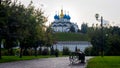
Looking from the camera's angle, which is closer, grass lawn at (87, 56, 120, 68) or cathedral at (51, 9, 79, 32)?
grass lawn at (87, 56, 120, 68)

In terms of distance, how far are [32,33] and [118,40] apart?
23.8m

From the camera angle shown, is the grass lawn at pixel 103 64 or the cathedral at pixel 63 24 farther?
the cathedral at pixel 63 24

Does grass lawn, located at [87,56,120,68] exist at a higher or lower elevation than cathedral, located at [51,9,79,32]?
lower

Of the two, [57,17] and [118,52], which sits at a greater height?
[57,17]

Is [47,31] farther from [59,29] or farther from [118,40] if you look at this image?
[59,29]

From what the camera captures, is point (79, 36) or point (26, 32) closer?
point (26, 32)

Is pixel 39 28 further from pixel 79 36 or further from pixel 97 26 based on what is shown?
pixel 79 36

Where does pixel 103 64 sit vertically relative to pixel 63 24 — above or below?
below

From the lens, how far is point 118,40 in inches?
3123

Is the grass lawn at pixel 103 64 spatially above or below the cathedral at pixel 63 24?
below

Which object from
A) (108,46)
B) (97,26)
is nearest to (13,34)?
(108,46)

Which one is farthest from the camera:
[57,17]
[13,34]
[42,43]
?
[57,17]

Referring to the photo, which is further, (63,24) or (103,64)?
(63,24)

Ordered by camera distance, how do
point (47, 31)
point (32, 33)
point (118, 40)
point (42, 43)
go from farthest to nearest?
1. point (47, 31)
2. point (118, 40)
3. point (42, 43)
4. point (32, 33)
